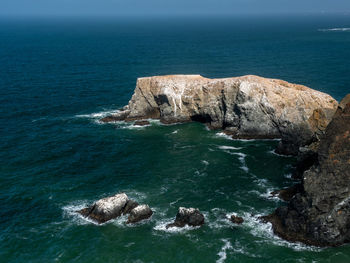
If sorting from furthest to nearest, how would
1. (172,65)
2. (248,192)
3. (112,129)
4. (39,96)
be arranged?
1. (172,65)
2. (39,96)
3. (112,129)
4. (248,192)

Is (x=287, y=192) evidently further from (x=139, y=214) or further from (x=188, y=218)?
(x=139, y=214)

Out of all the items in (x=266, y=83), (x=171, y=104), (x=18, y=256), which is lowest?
(x=18, y=256)

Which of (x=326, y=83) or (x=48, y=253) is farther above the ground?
(x=326, y=83)

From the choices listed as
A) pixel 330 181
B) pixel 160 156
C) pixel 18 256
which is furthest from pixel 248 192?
pixel 18 256

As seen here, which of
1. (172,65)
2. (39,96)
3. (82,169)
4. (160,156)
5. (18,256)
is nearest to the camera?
(18,256)

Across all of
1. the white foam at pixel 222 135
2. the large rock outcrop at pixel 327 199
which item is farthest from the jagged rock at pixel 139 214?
the white foam at pixel 222 135

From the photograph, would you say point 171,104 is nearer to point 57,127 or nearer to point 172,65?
point 57,127

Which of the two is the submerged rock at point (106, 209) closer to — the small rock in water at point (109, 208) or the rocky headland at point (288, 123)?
the small rock in water at point (109, 208)

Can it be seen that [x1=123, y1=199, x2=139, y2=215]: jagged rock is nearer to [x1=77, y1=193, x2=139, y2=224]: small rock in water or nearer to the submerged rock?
[x1=77, y1=193, x2=139, y2=224]: small rock in water
